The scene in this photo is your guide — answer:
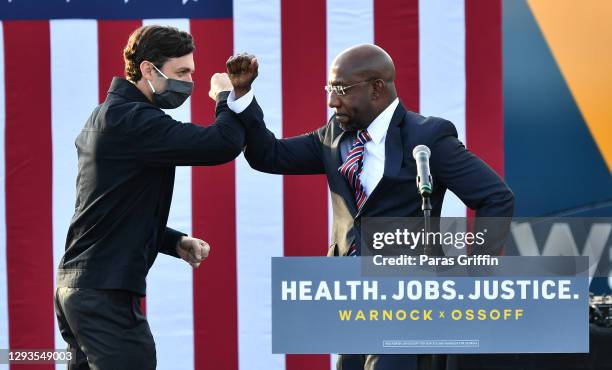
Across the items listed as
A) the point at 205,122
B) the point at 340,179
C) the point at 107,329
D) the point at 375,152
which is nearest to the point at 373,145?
the point at 375,152

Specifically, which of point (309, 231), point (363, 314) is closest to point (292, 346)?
point (363, 314)

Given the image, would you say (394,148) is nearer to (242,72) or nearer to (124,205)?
(242,72)

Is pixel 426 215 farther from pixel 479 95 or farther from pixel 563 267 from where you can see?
pixel 479 95

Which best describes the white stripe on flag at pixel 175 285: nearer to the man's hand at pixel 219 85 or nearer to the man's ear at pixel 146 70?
the man's hand at pixel 219 85

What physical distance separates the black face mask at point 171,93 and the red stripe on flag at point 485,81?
1704 millimetres

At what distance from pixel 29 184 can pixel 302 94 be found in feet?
3.90

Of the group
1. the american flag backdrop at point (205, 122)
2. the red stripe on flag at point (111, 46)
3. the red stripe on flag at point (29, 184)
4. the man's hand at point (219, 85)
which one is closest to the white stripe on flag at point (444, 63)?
the american flag backdrop at point (205, 122)

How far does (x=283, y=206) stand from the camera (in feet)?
15.1

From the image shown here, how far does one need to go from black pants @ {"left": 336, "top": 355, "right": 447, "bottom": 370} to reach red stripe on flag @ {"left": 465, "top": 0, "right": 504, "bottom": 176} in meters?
1.69

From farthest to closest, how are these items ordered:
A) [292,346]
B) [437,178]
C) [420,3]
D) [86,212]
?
[420,3] < [437,178] < [86,212] < [292,346]

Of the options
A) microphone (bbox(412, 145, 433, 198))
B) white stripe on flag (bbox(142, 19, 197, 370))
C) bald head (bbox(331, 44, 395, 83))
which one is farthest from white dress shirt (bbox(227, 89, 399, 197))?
white stripe on flag (bbox(142, 19, 197, 370))

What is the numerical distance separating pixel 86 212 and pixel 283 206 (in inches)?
67.1

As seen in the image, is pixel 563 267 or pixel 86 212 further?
pixel 86 212

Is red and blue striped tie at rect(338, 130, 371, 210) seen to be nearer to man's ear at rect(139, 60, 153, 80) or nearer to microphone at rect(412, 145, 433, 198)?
microphone at rect(412, 145, 433, 198)
